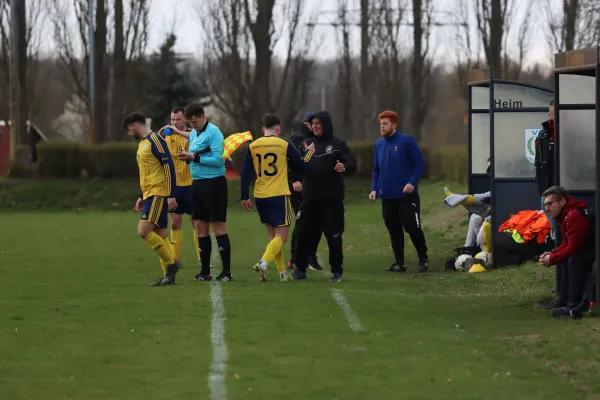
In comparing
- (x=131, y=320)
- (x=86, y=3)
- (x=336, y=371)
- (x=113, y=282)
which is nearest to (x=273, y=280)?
(x=113, y=282)

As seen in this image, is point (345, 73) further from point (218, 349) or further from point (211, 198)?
point (218, 349)

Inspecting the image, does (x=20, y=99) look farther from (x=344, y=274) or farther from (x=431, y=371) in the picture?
(x=431, y=371)

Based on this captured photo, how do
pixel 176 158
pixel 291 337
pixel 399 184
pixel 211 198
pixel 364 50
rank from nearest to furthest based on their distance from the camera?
pixel 291 337 → pixel 211 198 → pixel 176 158 → pixel 399 184 → pixel 364 50

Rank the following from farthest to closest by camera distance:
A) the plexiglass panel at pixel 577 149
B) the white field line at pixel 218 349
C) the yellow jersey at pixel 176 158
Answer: the yellow jersey at pixel 176 158 → the plexiglass panel at pixel 577 149 → the white field line at pixel 218 349

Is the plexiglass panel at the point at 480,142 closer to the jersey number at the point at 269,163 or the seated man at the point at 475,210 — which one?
the seated man at the point at 475,210

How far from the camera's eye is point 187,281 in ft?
48.6

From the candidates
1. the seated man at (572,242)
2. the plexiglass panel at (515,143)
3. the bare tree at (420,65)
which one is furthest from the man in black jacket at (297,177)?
the bare tree at (420,65)

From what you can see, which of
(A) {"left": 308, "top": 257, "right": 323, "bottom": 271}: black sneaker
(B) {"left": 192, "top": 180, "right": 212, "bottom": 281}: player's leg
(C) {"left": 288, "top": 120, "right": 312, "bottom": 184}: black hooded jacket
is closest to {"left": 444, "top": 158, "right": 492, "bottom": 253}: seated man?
(A) {"left": 308, "top": 257, "right": 323, "bottom": 271}: black sneaker

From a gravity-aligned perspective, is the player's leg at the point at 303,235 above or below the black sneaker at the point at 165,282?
above

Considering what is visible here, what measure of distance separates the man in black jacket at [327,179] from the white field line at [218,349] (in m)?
1.73

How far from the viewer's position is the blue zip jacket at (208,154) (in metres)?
14.2

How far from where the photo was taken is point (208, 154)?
14242 mm

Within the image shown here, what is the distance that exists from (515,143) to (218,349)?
8.66 m

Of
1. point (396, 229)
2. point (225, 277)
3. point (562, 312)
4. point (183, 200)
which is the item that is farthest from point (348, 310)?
point (396, 229)
